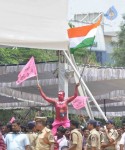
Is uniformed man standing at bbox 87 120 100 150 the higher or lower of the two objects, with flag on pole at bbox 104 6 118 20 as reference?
lower

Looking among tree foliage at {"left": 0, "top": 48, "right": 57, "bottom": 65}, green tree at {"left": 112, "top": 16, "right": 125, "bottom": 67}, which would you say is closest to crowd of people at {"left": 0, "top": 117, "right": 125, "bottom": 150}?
tree foliage at {"left": 0, "top": 48, "right": 57, "bottom": 65}

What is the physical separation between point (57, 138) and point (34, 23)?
5831 mm

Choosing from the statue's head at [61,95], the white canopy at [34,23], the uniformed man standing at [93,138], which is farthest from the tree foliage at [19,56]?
the white canopy at [34,23]

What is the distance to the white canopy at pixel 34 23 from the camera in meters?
8.12

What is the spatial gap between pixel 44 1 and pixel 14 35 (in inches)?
25.4

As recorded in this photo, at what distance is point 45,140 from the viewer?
11.1 meters

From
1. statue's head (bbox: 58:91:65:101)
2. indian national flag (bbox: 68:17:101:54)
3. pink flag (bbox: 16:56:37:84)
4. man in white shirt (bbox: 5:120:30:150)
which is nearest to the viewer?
man in white shirt (bbox: 5:120:30:150)

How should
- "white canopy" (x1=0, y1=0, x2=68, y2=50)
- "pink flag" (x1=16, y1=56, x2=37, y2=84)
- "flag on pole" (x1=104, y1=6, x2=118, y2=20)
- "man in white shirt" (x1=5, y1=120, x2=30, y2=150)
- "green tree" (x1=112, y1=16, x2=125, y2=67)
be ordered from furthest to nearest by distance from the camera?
"flag on pole" (x1=104, y1=6, x2=118, y2=20) < "green tree" (x1=112, y1=16, x2=125, y2=67) < "pink flag" (x1=16, y1=56, x2=37, y2=84) < "man in white shirt" (x1=5, y1=120, x2=30, y2=150) < "white canopy" (x1=0, y1=0, x2=68, y2=50)

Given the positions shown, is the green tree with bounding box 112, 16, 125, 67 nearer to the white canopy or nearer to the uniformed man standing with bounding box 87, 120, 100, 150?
the uniformed man standing with bounding box 87, 120, 100, 150

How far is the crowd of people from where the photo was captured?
11086mm

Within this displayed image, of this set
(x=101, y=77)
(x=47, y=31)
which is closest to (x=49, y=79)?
(x=101, y=77)

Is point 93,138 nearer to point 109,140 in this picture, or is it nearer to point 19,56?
point 109,140

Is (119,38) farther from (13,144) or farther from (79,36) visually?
(13,144)

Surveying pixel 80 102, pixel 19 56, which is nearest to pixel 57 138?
pixel 80 102
